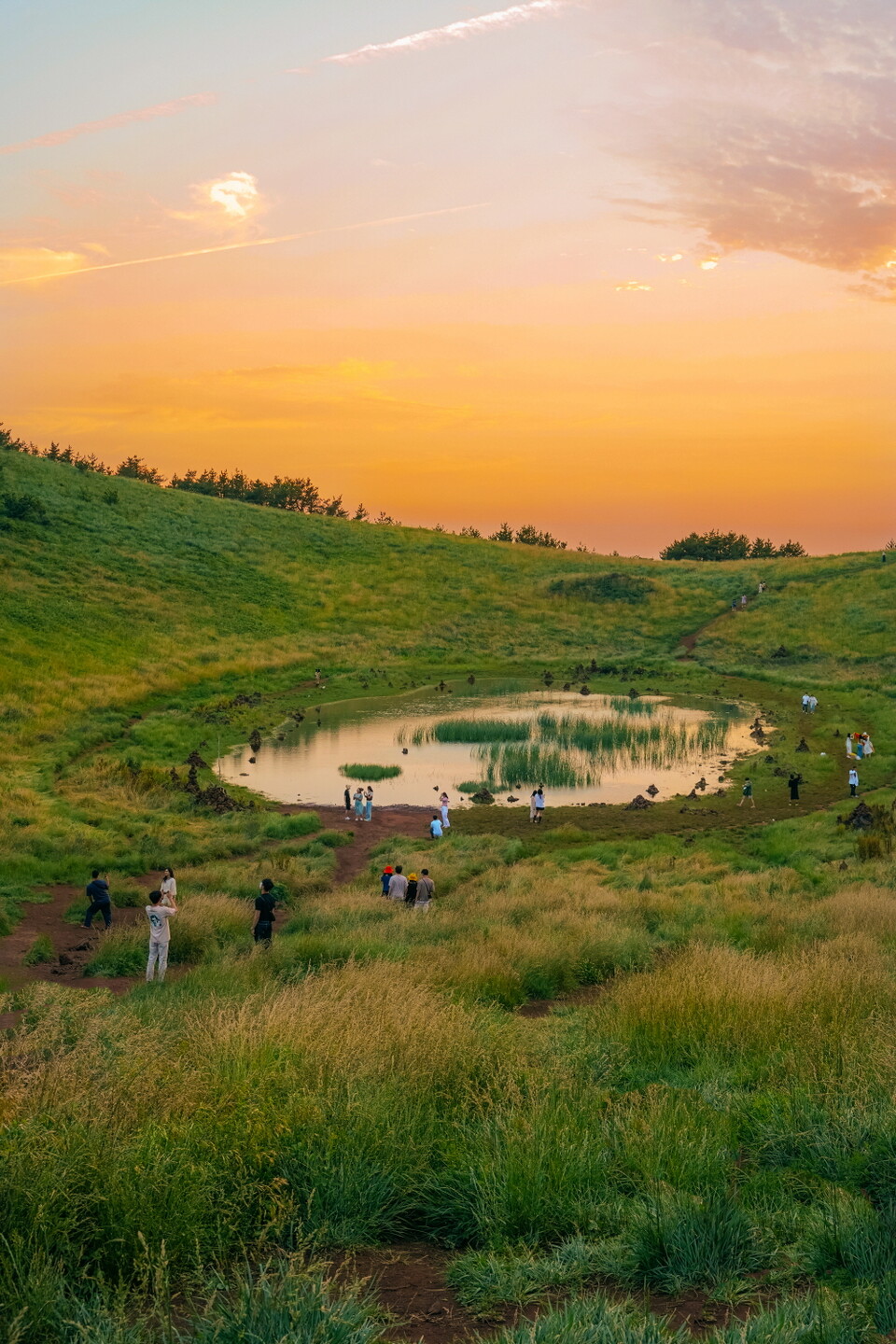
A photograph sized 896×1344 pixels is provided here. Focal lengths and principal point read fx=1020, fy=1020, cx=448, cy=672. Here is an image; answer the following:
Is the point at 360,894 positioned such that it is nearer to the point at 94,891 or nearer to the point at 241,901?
the point at 241,901

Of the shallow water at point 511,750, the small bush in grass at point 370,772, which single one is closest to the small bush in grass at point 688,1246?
the shallow water at point 511,750

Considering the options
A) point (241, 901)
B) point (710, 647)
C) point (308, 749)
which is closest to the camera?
point (241, 901)

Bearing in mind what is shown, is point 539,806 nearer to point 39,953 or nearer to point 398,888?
point 398,888

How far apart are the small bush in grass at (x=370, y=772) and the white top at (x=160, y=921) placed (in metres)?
21.5

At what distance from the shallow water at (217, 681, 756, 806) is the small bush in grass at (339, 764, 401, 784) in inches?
13.2

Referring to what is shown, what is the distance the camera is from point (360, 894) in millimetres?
21250

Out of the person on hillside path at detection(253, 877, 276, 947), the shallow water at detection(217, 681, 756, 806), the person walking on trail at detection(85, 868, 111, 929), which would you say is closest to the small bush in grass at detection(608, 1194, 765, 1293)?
the person on hillside path at detection(253, 877, 276, 947)

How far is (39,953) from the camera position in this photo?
16578 millimetres

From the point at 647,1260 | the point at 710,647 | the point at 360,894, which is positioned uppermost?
the point at 710,647

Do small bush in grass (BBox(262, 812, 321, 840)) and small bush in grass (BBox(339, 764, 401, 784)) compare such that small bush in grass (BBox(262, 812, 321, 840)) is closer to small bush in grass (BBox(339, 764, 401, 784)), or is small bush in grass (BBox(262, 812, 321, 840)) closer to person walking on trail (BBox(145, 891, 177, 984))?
small bush in grass (BBox(339, 764, 401, 784))

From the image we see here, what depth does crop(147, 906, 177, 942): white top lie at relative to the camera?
1543 cm

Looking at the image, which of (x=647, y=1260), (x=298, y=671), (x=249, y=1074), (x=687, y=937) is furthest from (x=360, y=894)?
(x=298, y=671)

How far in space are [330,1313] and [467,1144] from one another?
2.46 metres

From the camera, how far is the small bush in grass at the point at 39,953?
16.4 m
